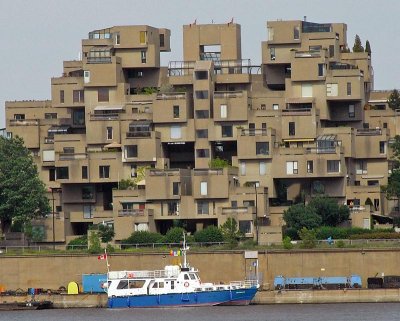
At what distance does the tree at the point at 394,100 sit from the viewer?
176 metres

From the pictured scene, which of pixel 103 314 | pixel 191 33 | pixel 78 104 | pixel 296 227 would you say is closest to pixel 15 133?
pixel 78 104

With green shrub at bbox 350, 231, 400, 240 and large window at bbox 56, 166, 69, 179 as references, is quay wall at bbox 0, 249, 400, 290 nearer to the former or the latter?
green shrub at bbox 350, 231, 400, 240

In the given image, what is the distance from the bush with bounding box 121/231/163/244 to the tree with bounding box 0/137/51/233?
28.2ft

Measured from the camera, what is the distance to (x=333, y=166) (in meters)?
158

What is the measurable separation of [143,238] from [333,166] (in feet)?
54.1

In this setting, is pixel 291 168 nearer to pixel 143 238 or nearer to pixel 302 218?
pixel 302 218

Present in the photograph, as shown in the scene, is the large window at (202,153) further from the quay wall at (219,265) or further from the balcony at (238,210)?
the quay wall at (219,265)

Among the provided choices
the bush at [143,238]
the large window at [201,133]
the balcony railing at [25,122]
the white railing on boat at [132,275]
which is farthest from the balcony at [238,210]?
the balcony railing at [25,122]

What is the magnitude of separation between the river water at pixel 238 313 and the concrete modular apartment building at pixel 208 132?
1927 centimetres

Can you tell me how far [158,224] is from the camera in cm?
15825

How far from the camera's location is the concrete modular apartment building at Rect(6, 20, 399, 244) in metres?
157

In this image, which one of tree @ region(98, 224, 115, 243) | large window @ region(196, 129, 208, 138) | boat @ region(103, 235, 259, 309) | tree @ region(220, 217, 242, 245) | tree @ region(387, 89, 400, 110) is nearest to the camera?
boat @ region(103, 235, 259, 309)

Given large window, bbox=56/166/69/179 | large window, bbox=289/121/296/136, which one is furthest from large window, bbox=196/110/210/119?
large window, bbox=56/166/69/179

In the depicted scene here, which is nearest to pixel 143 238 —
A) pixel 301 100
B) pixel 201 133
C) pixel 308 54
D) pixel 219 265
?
pixel 219 265
